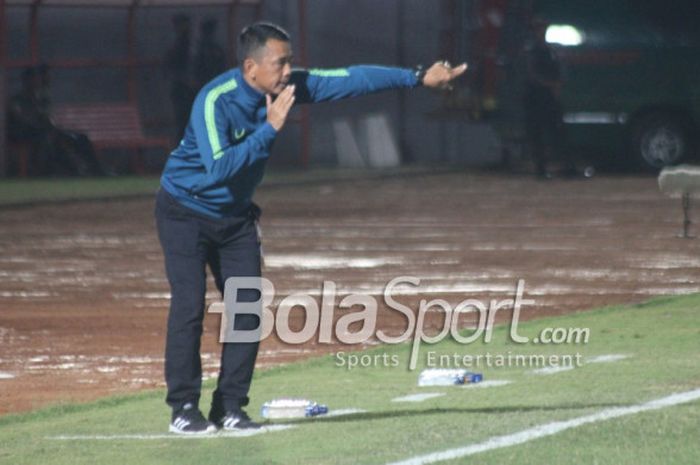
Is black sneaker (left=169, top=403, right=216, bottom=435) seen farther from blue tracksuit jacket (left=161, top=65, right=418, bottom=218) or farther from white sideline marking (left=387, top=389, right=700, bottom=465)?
white sideline marking (left=387, top=389, right=700, bottom=465)

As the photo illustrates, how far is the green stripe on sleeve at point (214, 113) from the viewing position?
8250 mm

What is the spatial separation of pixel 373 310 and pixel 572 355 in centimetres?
280

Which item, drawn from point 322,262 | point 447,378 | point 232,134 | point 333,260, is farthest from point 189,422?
point 333,260

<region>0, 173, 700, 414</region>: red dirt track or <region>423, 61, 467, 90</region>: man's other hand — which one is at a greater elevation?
<region>423, 61, 467, 90</region>: man's other hand

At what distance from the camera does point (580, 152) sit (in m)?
28.8

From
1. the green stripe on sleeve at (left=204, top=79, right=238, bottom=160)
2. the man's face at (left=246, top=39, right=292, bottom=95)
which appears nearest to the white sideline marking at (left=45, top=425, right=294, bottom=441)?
the green stripe on sleeve at (left=204, top=79, right=238, bottom=160)

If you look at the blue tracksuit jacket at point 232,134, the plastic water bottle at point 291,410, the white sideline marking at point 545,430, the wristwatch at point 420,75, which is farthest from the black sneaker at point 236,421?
the wristwatch at point 420,75

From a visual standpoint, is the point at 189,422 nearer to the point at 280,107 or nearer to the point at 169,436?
the point at 169,436

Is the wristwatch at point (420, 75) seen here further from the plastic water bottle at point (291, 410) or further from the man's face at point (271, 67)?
the plastic water bottle at point (291, 410)

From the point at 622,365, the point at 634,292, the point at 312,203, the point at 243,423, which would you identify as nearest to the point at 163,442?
the point at 243,423

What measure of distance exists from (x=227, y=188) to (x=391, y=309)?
17.8 feet

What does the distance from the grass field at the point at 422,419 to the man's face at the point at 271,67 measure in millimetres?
1482

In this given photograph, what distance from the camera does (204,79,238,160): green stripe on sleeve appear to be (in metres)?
8.25

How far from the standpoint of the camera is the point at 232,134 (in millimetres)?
8375
